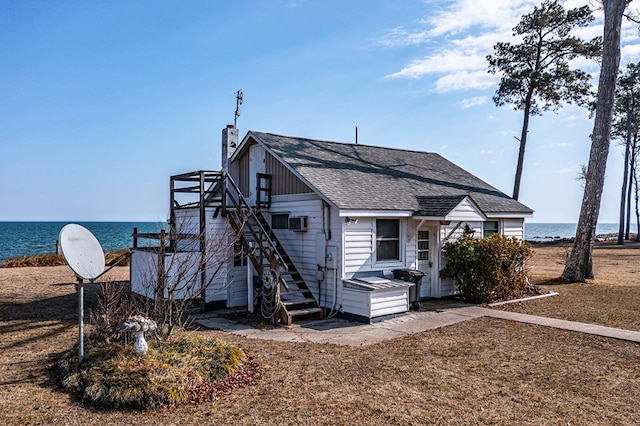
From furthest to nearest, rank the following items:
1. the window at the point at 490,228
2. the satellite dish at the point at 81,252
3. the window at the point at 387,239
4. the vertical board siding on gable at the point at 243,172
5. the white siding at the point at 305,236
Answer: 1. the window at the point at 490,228
2. the vertical board siding on gable at the point at 243,172
3. the window at the point at 387,239
4. the white siding at the point at 305,236
5. the satellite dish at the point at 81,252

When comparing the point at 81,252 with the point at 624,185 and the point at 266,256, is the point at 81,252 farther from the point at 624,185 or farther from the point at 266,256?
the point at 624,185

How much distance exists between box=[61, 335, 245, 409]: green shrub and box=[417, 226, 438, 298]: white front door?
7.11 metres

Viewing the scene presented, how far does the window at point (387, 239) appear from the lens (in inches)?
455

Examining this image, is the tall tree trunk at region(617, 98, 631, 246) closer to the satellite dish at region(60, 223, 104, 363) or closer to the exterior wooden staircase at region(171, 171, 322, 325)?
the exterior wooden staircase at region(171, 171, 322, 325)

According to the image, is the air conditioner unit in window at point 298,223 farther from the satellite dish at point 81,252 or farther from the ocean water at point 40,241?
the satellite dish at point 81,252

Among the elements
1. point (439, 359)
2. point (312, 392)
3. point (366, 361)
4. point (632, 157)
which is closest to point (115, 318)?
point (312, 392)

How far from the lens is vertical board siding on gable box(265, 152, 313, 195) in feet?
38.5

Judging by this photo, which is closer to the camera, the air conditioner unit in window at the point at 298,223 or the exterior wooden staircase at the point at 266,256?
the exterior wooden staircase at the point at 266,256

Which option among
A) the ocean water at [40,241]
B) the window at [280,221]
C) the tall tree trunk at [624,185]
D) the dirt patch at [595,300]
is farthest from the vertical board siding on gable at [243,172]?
the tall tree trunk at [624,185]

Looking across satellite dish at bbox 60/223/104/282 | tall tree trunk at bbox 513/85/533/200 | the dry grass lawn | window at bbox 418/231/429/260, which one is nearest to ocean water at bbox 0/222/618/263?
satellite dish at bbox 60/223/104/282

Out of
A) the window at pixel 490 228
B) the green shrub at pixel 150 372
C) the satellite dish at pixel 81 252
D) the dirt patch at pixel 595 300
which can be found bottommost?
the dirt patch at pixel 595 300

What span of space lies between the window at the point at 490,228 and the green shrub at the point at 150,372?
1025cm

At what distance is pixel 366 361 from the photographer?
7.12 meters

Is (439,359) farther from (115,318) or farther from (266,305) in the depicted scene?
(115,318)
